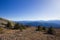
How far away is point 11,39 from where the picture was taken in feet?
39.8

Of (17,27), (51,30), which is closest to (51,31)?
(51,30)

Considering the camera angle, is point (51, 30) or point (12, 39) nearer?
point (12, 39)

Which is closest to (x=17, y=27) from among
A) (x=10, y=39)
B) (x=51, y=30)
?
(x=51, y=30)

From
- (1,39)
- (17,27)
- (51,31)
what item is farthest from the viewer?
(17,27)

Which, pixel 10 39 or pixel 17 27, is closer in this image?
pixel 10 39

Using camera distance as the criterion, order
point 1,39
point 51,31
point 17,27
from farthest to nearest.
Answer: point 17,27 → point 51,31 → point 1,39

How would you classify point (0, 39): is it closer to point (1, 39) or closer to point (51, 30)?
point (1, 39)

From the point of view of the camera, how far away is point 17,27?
25484 millimetres

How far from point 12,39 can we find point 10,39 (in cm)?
24

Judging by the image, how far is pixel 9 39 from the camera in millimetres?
12109

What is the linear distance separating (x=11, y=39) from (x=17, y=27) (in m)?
13.4

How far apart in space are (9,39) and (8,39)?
4.7 inches

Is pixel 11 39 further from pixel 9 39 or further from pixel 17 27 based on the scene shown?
pixel 17 27

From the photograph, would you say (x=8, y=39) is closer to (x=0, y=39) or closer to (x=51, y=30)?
(x=0, y=39)
